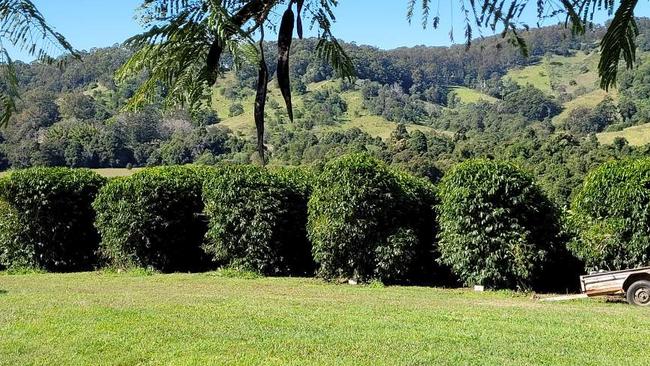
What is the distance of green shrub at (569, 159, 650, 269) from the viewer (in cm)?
1347

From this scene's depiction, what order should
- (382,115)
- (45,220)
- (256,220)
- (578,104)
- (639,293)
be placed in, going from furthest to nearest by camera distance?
(382,115) < (578,104) < (45,220) < (256,220) < (639,293)

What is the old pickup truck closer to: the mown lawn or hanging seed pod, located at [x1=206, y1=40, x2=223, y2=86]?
the mown lawn

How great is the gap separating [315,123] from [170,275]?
42181 millimetres

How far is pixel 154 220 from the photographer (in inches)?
717

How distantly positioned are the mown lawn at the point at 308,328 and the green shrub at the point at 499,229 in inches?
24.9

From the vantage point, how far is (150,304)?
11688 millimetres

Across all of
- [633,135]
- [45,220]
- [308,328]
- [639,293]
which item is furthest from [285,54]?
[633,135]

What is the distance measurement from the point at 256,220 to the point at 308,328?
8.05 m

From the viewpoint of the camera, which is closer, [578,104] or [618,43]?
[618,43]

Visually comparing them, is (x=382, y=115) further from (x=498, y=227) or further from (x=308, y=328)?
(x=308, y=328)

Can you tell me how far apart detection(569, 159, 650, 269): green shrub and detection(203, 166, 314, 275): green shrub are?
706cm

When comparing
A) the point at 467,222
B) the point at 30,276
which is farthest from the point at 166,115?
the point at 30,276

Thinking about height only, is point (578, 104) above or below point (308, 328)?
above

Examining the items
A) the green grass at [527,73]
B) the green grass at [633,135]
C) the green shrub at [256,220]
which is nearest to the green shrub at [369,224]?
the green shrub at [256,220]
